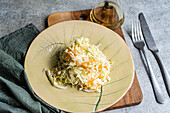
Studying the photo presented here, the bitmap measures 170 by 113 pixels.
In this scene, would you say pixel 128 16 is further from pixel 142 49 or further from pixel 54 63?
pixel 54 63

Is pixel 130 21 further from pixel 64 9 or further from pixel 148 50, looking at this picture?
pixel 64 9

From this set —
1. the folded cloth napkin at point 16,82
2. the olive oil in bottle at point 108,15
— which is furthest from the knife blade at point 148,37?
the folded cloth napkin at point 16,82

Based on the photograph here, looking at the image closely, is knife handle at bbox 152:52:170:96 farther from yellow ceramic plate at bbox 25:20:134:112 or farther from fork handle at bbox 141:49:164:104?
yellow ceramic plate at bbox 25:20:134:112

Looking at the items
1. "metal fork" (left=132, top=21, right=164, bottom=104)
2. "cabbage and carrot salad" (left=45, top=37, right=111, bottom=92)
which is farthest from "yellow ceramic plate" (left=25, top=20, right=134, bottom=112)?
"metal fork" (left=132, top=21, right=164, bottom=104)

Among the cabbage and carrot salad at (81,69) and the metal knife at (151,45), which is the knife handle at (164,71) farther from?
the cabbage and carrot salad at (81,69)

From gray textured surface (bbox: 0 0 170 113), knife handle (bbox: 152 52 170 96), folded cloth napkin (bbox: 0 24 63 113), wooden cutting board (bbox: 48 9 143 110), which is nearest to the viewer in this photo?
folded cloth napkin (bbox: 0 24 63 113)

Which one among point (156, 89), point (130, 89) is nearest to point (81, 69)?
point (130, 89)
